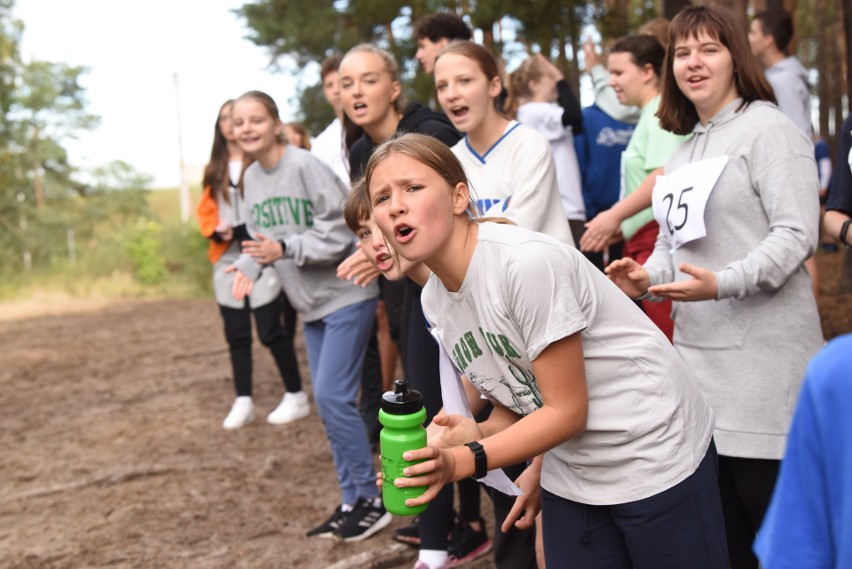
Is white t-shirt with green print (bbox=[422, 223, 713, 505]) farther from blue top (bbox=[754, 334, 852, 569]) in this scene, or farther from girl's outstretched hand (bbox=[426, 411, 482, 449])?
blue top (bbox=[754, 334, 852, 569])

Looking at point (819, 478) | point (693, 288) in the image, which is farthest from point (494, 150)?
point (819, 478)

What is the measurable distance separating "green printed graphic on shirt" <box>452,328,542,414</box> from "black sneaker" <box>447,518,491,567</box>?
5.70ft

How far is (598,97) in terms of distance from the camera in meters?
4.67

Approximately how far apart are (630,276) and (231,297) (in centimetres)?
411

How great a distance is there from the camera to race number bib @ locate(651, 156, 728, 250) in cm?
254

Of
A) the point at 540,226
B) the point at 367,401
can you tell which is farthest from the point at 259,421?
the point at 540,226

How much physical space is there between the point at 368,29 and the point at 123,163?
14.8 m

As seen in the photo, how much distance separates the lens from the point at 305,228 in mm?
4188

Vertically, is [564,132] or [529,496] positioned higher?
[564,132]

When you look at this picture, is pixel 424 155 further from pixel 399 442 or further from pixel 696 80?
pixel 696 80

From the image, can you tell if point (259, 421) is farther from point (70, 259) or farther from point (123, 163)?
point (123, 163)

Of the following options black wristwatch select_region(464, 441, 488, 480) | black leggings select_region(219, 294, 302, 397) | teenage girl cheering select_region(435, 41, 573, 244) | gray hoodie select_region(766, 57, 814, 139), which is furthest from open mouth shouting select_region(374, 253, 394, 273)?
black leggings select_region(219, 294, 302, 397)

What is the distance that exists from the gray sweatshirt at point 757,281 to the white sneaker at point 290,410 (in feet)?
13.4

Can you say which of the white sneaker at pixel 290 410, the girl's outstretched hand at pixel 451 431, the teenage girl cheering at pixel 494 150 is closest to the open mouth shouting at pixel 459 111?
the teenage girl cheering at pixel 494 150
